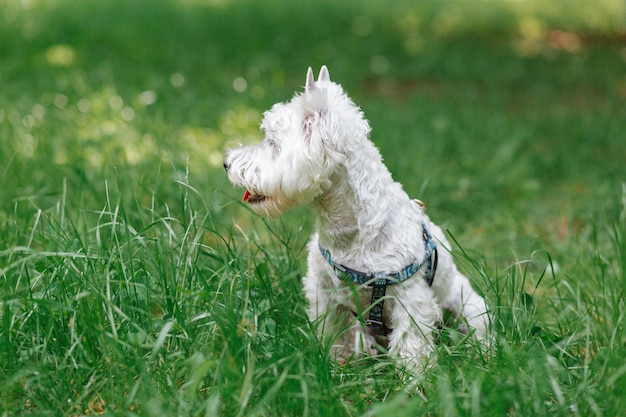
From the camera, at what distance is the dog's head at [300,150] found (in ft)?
9.32

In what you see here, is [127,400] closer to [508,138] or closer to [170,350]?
[170,350]

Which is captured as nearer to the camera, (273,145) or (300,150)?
(300,150)

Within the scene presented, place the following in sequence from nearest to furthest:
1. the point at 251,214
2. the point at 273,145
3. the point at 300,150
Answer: the point at 300,150 → the point at 273,145 → the point at 251,214

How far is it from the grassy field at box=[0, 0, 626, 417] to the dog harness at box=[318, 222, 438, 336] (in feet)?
0.71

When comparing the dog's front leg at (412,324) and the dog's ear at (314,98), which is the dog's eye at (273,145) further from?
the dog's front leg at (412,324)

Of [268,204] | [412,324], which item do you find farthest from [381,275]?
[268,204]

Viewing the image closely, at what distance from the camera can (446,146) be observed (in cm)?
640

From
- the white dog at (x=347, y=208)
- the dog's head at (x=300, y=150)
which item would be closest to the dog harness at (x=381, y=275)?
the white dog at (x=347, y=208)

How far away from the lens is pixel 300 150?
2.84 meters

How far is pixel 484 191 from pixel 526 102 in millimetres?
3392

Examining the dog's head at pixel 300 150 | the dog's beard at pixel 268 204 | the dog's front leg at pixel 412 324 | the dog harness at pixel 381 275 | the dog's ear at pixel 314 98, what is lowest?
the dog's front leg at pixel 412 324

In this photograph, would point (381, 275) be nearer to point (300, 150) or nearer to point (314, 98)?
point (300, 150)

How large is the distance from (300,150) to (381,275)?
617 mm

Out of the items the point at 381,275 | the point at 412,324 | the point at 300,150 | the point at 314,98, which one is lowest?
the point at 412,324
